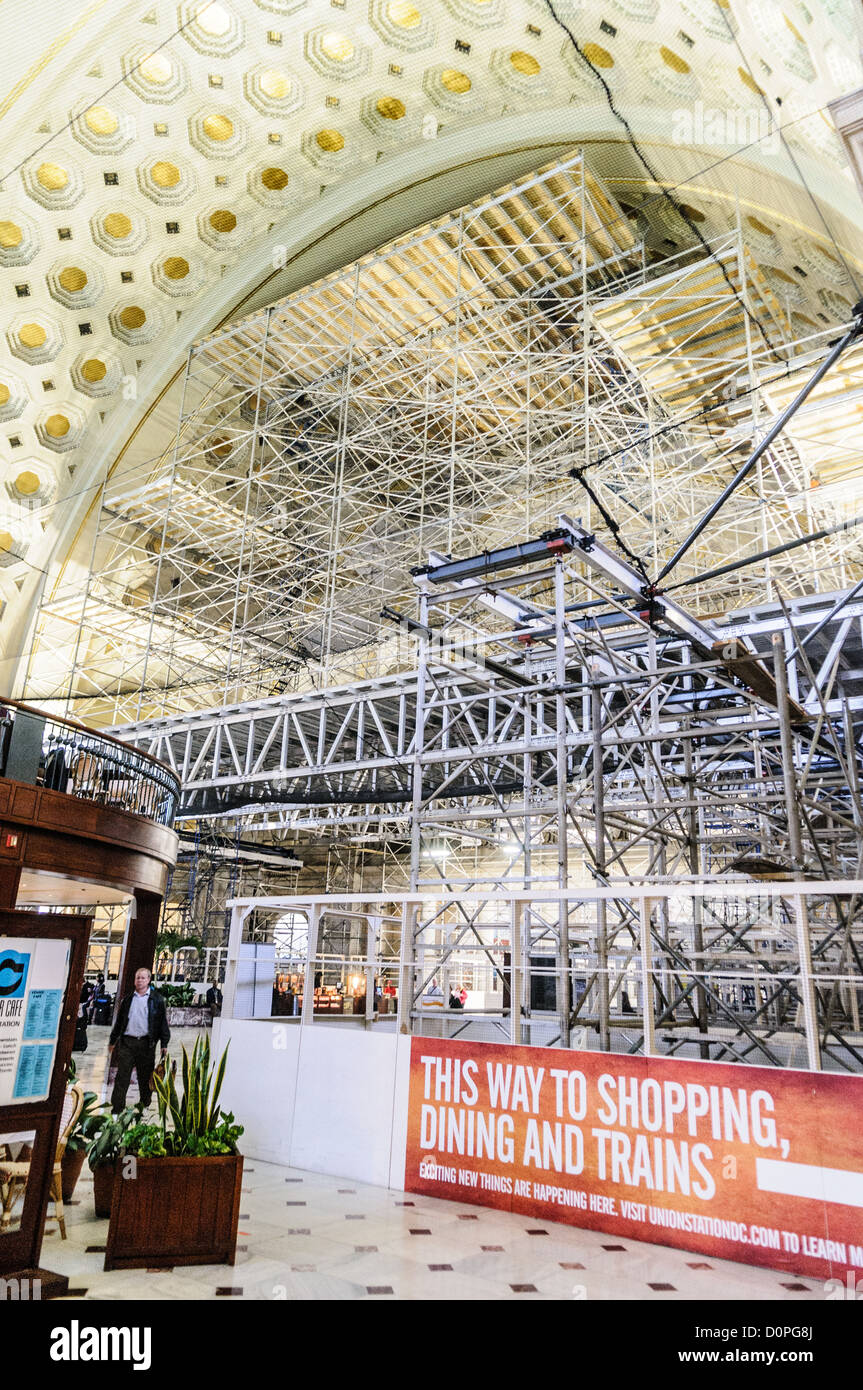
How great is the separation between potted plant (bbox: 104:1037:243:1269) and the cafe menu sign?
69 cm

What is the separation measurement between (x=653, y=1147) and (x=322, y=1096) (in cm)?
281

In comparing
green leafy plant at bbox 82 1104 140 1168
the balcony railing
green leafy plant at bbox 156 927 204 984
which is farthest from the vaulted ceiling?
green leafy plant at bbox 82 1104 140 1168

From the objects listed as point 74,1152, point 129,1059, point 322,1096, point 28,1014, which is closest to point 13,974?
point 28,1014

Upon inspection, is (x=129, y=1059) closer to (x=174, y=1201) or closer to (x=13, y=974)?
(x=174, y=1201)

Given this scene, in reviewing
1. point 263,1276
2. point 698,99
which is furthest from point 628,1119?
point 698,99

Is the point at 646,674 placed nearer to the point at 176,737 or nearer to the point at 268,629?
the point at 176,737

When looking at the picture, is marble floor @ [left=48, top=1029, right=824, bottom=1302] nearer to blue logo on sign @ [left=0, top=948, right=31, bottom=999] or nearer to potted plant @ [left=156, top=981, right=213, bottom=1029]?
blue logo on sign @ [left=0, top=948, right=31, bottom=999]

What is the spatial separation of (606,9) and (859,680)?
11499 mm

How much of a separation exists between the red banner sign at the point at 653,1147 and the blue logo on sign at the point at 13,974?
3.02m

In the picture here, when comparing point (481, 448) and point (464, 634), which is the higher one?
point (481, 448)

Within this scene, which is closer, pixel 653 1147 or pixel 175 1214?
pixel 175 1214

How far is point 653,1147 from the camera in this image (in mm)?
4941

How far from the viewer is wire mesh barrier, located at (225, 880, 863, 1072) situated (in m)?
5.42

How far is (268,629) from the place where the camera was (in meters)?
23.5
